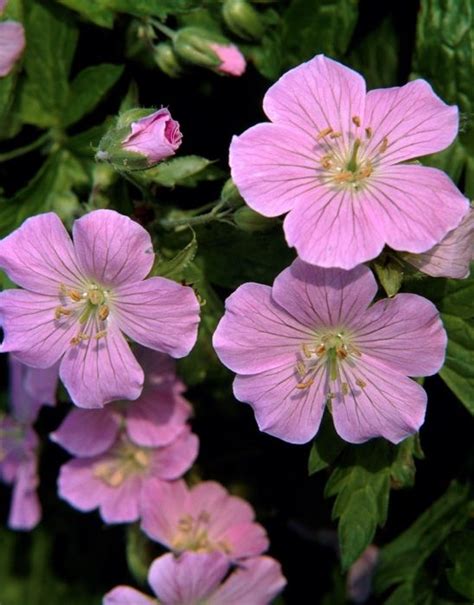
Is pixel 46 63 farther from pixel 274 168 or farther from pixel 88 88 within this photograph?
pixel 274 168

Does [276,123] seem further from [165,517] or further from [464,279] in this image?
[165,517]

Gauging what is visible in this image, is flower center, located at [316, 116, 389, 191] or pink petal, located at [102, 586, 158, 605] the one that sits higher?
flower center, located at [316, 116, 389, 191]

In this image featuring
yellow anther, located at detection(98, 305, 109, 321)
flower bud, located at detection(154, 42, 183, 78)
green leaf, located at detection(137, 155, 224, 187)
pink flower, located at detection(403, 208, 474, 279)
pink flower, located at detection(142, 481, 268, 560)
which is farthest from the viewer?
pink flower, located at detection(142, 481, 268, 560)

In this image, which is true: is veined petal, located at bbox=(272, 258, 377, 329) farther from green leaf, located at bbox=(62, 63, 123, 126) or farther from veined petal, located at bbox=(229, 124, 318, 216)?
green leaf, located at bbox=(62, 63, 123, 126)

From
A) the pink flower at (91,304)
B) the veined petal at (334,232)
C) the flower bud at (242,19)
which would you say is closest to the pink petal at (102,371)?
the pink flower at (91,304)

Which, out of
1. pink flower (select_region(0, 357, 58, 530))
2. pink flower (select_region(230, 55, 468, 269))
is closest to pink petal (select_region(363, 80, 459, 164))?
pink flower (select_region(230, 55, 468, 269))

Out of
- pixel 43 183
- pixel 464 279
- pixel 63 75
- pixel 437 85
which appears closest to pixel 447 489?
pixel 464 279

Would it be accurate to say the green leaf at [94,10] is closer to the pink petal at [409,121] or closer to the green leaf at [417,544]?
the pink petal at [409,121]

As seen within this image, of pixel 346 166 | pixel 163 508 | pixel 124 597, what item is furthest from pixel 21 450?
pixel 346 166
